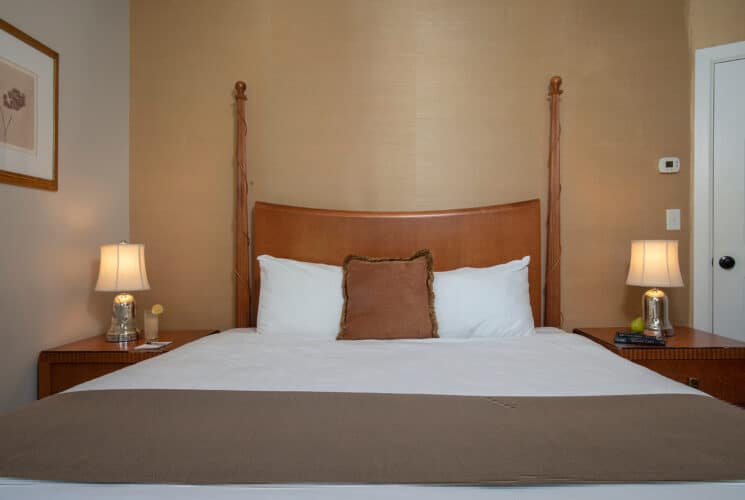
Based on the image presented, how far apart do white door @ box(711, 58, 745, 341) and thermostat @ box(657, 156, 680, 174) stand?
0.17 m

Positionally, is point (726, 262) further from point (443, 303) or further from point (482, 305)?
point (443, 303)

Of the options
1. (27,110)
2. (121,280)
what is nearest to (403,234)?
(121,280)

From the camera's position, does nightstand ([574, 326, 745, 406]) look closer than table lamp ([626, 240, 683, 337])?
Yes

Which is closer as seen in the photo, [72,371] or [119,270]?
[72,371]

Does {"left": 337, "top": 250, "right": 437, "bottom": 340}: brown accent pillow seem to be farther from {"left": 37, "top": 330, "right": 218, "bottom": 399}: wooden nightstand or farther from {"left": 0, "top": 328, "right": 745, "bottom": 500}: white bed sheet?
{"left": 37, "top": 330, "right": 218, "bottom": 399}: wooden nightstand

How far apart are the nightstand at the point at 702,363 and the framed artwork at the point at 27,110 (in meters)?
2.63

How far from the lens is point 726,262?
2477 mm

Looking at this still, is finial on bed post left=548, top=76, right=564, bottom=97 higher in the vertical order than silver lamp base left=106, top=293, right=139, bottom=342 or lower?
higher

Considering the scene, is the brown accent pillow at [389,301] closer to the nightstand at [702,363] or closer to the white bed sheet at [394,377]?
the white bed sheet at [394,377]

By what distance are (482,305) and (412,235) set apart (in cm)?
57

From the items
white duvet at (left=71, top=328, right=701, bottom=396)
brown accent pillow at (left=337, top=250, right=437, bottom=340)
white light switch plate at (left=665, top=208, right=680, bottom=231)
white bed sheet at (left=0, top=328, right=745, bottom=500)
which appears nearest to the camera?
white bed sheet at (left=0, top=328, right=745, bottom=500)

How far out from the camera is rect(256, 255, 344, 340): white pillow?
2.11m

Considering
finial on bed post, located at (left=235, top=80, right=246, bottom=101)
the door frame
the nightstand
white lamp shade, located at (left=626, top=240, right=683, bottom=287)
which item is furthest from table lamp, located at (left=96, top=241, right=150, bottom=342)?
the door frame

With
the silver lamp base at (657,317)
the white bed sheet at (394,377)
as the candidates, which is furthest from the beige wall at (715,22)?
the white bed sheet at (394,377)
